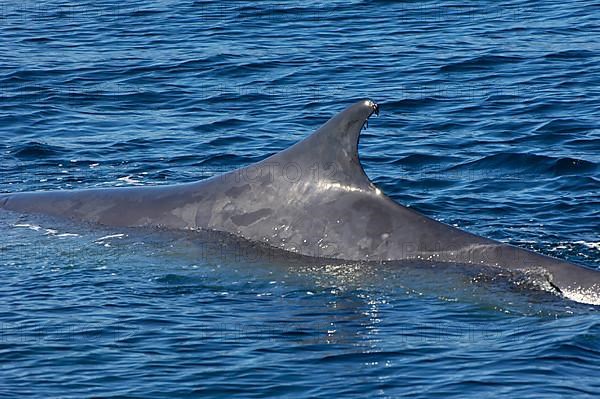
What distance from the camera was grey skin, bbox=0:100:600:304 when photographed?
1335cm

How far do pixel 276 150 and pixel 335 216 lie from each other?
25.0ft

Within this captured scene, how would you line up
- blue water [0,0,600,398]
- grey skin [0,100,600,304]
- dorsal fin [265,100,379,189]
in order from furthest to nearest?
dorsal fin [265,100,379,189], grey skin [0,100,600,304], blue water [0,0,600,398]

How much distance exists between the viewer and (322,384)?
11188mm

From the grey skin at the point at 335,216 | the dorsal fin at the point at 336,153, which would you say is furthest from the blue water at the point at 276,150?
the dorsal fin at the point at 336,153

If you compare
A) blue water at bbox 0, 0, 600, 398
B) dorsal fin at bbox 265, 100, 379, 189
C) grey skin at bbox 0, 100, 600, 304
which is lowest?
blue water at bbox 0, 0, 600, 398

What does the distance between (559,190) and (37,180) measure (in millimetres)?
7441

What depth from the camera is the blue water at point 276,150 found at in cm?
1169

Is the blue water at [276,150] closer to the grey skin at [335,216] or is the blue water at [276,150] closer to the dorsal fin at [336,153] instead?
the grey skin at [335,216]

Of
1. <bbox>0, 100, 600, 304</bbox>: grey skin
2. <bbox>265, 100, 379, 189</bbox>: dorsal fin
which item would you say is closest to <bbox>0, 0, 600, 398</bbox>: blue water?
<bbox>0, 100, 600, 304</bbox>: grey skin

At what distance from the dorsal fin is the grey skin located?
0.01 metres

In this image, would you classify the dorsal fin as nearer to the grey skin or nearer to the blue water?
the grey skin

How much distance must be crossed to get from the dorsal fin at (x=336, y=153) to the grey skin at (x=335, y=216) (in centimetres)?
1

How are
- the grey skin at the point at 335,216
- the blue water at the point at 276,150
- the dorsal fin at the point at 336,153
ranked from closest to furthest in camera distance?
the blue water at the point at 276,150 < the grey skin at the point at 335,216 < the dorsal fin at the point at 336,153

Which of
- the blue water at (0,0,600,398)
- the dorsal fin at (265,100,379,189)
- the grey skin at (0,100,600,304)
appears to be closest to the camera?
the blue water at (0,0,600,398)
